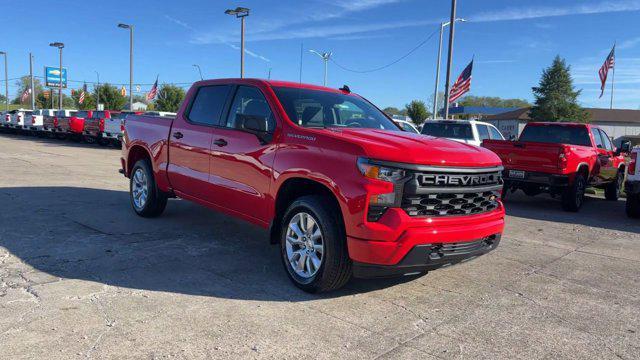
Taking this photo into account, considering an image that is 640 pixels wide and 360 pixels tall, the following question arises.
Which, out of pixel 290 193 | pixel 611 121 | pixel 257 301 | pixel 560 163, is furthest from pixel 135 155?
pixel 611 121

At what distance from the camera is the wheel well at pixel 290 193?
4.29m

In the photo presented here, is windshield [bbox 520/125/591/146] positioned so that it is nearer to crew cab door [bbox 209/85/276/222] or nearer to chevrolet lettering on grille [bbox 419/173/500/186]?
chevrolet lettering on grille [bbox 419/173/500/186]

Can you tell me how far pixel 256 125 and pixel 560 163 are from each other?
6.96 meters

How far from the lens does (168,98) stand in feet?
270

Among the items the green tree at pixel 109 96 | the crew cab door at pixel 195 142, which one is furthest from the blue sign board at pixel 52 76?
the crew cab door at pixel 195 142

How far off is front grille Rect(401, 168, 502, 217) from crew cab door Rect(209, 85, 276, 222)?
4.70 ft

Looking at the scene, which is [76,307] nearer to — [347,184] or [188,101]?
[347,184]

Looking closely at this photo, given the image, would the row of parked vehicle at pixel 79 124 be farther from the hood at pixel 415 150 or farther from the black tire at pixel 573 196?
the hood at pixel 415 150

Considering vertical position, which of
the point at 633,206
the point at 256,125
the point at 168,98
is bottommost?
the point at 633,206

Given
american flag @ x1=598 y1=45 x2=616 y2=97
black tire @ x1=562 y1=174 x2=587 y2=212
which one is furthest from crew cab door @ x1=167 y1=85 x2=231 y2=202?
Answer: american flag @ x1=598 y1=45 x2=616 y2=97

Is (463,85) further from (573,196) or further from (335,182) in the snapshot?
(335,182)

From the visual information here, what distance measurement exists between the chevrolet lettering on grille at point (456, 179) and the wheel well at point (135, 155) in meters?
Answer: 4.45

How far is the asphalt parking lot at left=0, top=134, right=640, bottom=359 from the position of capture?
331 cm

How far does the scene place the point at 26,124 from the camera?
29.3 metres
